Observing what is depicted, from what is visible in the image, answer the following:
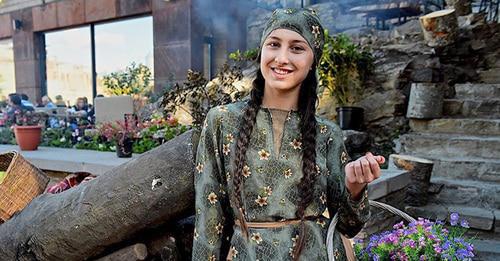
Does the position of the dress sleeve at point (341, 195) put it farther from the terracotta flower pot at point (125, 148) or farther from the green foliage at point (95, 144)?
the green foliage at point (95, 144)

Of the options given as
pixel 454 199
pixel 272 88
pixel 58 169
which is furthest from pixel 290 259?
pixel 58 169

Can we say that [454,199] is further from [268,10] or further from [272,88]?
[268,10]

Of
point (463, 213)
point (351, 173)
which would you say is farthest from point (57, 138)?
point (351, 173)

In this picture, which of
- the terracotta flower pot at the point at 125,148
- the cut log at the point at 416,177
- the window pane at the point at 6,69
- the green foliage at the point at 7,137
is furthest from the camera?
the window pane at the point at 6,69

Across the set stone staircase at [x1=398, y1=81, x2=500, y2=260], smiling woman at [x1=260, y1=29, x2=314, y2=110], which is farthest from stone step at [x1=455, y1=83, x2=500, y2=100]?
smiling woman at [x1=260, y1=29, x2=314, y2=110]

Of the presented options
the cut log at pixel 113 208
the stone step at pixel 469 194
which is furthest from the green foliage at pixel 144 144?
the stone step at pixel 469 194

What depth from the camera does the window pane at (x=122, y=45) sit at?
11.6 metres

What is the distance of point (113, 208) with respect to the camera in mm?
2146

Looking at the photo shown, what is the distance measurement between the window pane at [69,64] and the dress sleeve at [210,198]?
1257 cm

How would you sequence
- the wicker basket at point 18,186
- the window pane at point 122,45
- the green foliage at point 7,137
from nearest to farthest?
the wicker basket at point 18,186 < the green foliage at point 7,137 < the window pane at point 122,45

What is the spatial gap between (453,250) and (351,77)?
5035 mm

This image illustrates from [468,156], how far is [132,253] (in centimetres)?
430

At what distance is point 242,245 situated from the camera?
1.63m

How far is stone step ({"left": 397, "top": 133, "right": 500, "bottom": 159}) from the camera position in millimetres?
5059
